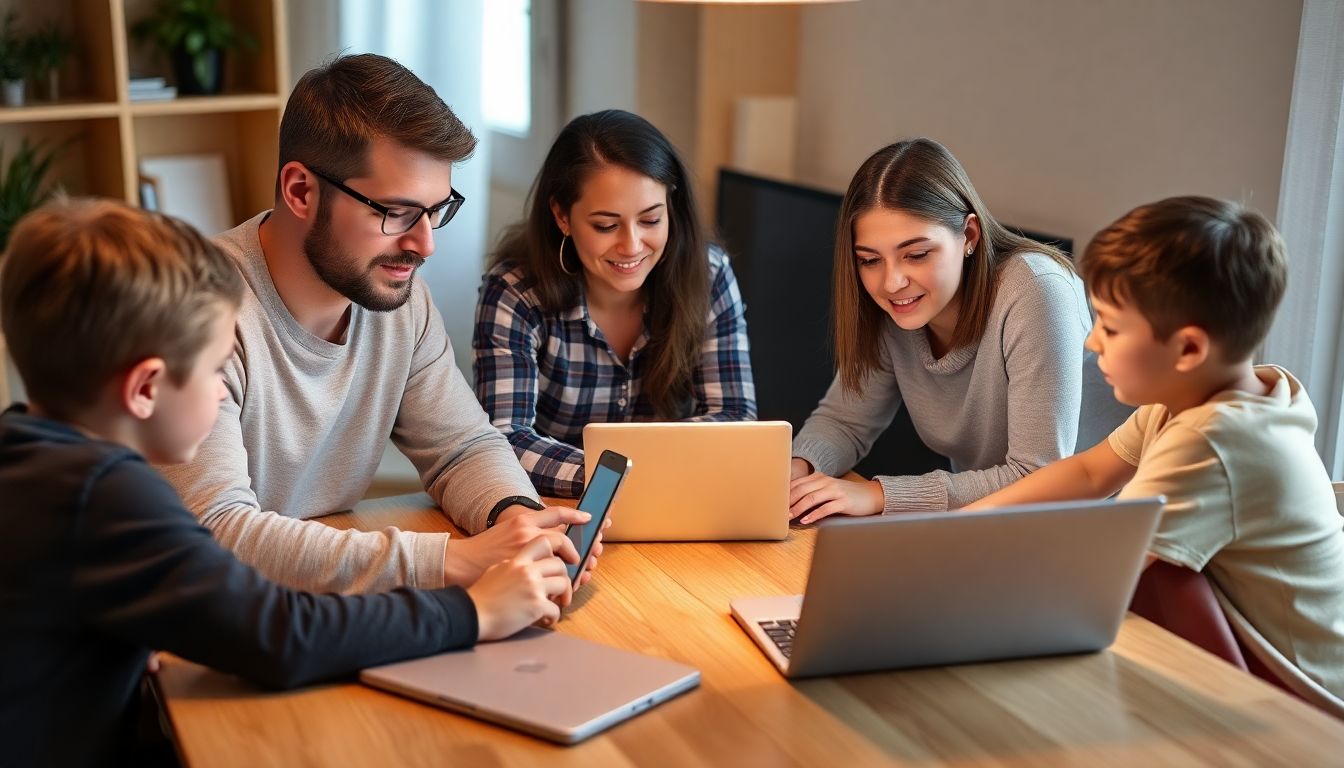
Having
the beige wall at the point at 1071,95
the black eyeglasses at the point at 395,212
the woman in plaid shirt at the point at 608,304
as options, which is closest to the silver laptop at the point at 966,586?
the black eyeglasses at the point at 395,212

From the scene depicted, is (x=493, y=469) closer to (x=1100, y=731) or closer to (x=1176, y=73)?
(x=1100, y=731)

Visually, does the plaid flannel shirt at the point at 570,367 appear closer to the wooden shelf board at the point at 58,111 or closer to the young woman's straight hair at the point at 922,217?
the young woman's straight hair at the point at 922,217

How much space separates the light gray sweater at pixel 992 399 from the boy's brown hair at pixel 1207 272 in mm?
446

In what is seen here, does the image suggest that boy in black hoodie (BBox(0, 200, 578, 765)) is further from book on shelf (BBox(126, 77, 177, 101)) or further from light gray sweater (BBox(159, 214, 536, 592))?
book on shelf (BBox(126, 77, 177, 101))

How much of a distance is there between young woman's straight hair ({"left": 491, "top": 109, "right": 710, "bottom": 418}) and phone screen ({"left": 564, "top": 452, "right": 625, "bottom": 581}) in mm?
663

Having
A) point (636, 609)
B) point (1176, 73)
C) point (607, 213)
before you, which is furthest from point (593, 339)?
point (1176, 73)

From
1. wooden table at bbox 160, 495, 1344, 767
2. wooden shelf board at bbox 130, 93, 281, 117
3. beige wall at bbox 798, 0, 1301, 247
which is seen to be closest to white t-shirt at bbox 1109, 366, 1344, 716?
wooden table at bbox 160, 495, 1344, 767

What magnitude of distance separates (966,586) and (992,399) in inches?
28.1

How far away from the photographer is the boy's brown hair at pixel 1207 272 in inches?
52.0

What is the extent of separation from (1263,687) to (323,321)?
3.81ft

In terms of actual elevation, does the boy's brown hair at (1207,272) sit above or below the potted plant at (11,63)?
below

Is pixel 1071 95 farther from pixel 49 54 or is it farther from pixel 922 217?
pixel 49 54

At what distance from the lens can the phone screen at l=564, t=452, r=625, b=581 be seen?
4.74 feet

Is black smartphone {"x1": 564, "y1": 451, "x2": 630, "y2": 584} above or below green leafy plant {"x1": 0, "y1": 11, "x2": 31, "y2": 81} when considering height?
below
